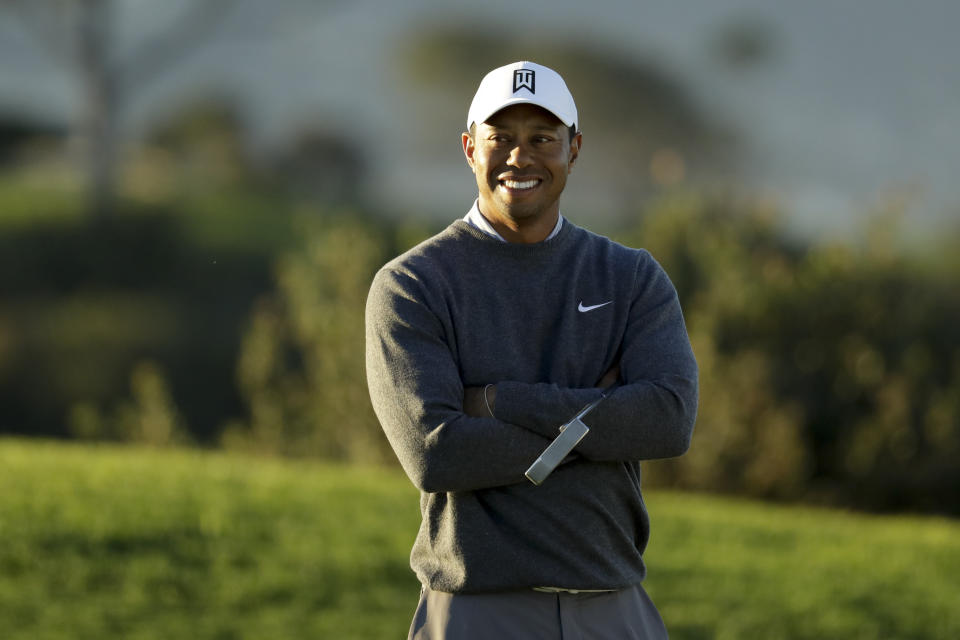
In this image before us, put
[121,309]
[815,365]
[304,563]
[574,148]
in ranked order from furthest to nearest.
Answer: [121,309] < [815,365] < [304,563] < [574,148]

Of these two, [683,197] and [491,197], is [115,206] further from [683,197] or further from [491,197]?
[491,197]

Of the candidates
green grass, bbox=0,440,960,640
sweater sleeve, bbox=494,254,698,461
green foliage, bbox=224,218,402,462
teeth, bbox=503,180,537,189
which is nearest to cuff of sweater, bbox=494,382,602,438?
sweater sleeve, bbox=494,254,698,461

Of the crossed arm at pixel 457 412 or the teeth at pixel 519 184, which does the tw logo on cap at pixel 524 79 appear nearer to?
the teeth at pixel 519 184

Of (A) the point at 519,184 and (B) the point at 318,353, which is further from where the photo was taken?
(B) the point at 318,353

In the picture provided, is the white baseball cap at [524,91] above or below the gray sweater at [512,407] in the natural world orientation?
above

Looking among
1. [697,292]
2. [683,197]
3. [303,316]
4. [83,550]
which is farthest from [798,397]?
[83,550]

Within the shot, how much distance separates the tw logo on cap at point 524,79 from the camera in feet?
8.77

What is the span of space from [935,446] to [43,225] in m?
10.5

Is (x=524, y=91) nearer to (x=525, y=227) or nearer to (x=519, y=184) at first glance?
(x=519, y=184)

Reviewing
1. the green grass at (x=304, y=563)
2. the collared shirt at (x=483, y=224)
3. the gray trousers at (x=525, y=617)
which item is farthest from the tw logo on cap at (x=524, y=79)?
the green grass at (x=304, y=563)

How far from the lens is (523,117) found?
8.93ft

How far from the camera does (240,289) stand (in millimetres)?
13758

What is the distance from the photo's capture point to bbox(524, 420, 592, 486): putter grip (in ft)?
8.59

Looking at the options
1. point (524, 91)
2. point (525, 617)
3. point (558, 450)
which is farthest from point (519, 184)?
point (525, 617)
